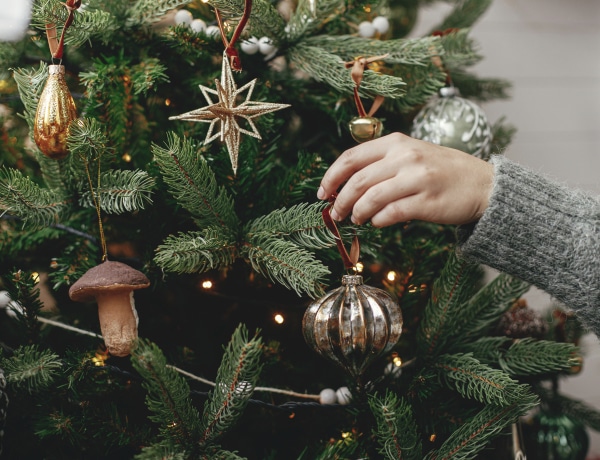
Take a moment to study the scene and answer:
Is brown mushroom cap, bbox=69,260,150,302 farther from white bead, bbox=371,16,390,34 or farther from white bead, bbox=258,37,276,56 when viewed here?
white bead, bbox=371,16,390,34

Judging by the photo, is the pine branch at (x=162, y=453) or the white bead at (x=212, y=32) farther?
the white bead at (x=212, y=32)

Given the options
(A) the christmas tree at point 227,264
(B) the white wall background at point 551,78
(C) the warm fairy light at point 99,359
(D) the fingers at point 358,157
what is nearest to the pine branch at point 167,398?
(A) the christmas tree at point 227,264

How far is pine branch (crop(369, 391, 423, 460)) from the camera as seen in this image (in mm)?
438

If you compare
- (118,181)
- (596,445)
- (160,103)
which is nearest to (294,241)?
(118,181)

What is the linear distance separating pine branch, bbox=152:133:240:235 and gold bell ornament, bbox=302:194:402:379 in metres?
0.10

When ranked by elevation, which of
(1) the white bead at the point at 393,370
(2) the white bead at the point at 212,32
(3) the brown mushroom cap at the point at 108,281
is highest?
(2) the white bead at the point at 212,32

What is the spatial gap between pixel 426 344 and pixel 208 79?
0.38m

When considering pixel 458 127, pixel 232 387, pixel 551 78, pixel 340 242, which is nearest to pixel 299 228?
pixel 340 242

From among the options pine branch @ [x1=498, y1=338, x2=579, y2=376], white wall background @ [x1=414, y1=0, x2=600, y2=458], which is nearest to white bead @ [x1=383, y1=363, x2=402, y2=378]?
pine branch @ [x1=498, y1=338, x2=579, y2=376]

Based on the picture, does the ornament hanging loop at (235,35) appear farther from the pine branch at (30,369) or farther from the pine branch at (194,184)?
the pine branch at (30,369)

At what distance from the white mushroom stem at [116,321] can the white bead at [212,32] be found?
292mm

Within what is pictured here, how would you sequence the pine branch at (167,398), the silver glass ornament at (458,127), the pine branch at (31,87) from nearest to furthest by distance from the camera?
the pine branch at (167,398), the pine branch at (31,87), the silver glass ornament at (458,127)

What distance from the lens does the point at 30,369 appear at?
457mm

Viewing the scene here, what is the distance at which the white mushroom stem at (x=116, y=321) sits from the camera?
0.47 metres
